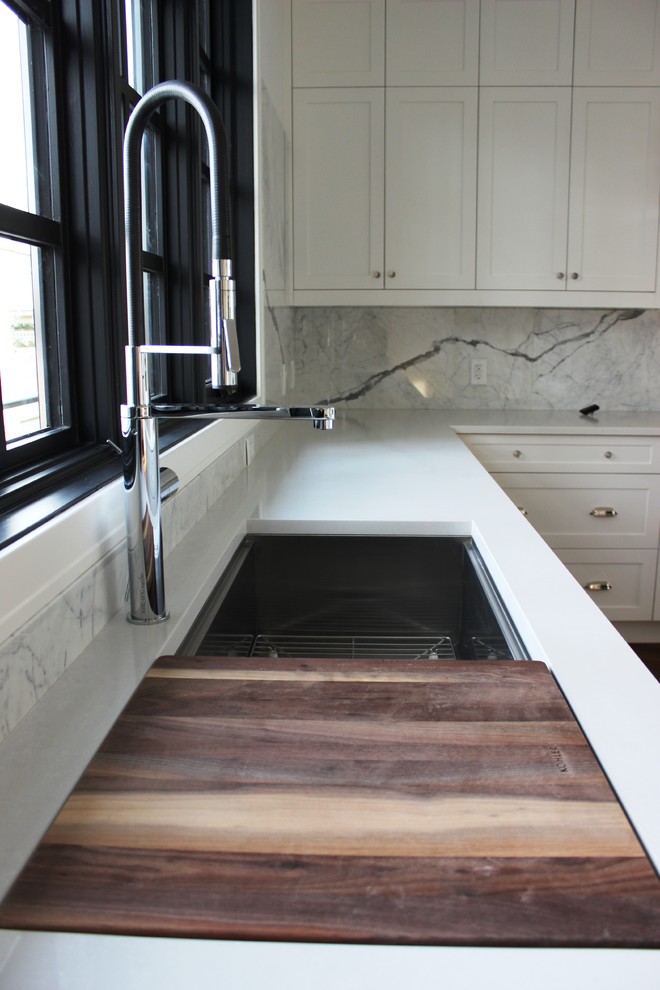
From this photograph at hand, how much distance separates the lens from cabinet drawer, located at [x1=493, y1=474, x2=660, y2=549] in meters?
3.33

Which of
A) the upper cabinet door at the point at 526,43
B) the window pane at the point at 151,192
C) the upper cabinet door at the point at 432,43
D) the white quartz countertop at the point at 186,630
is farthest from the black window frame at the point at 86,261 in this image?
the upper cabinet door at the point at 526,43

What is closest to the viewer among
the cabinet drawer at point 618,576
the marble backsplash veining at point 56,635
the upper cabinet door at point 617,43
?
the marble backsplash veining at point 56,635

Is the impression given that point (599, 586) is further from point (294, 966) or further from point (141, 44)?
point (294, 966)

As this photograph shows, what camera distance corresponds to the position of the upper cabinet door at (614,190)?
3311 mm

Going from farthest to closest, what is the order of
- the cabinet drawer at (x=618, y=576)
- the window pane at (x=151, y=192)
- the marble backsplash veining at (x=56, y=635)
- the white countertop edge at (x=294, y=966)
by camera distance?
the cabinet drawer at (x=618, y=576), the window pane at (x=151, y=192), the marble backsplash veining at (x=56, y=635), the white countertop edge at (x=294, y=966)

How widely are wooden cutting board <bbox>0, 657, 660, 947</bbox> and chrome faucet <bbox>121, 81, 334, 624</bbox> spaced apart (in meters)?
0.17

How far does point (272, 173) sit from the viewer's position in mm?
2951

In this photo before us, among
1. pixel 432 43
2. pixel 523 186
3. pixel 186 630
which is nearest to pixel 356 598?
pixel 186 630

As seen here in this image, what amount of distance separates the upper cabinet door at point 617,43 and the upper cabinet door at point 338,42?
75 centimetres

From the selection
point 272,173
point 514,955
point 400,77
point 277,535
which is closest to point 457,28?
point 400,77

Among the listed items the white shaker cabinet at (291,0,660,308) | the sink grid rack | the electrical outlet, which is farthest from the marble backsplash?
the sink grid rack

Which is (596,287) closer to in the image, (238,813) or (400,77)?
(400,77)

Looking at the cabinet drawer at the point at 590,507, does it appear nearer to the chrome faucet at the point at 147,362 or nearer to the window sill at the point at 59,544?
the window sill at the point at 59,544

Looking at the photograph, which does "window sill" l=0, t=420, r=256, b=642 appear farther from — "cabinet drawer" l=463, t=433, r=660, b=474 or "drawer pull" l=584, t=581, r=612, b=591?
"drawer pull" l=584, t=581, r=612, b=591
